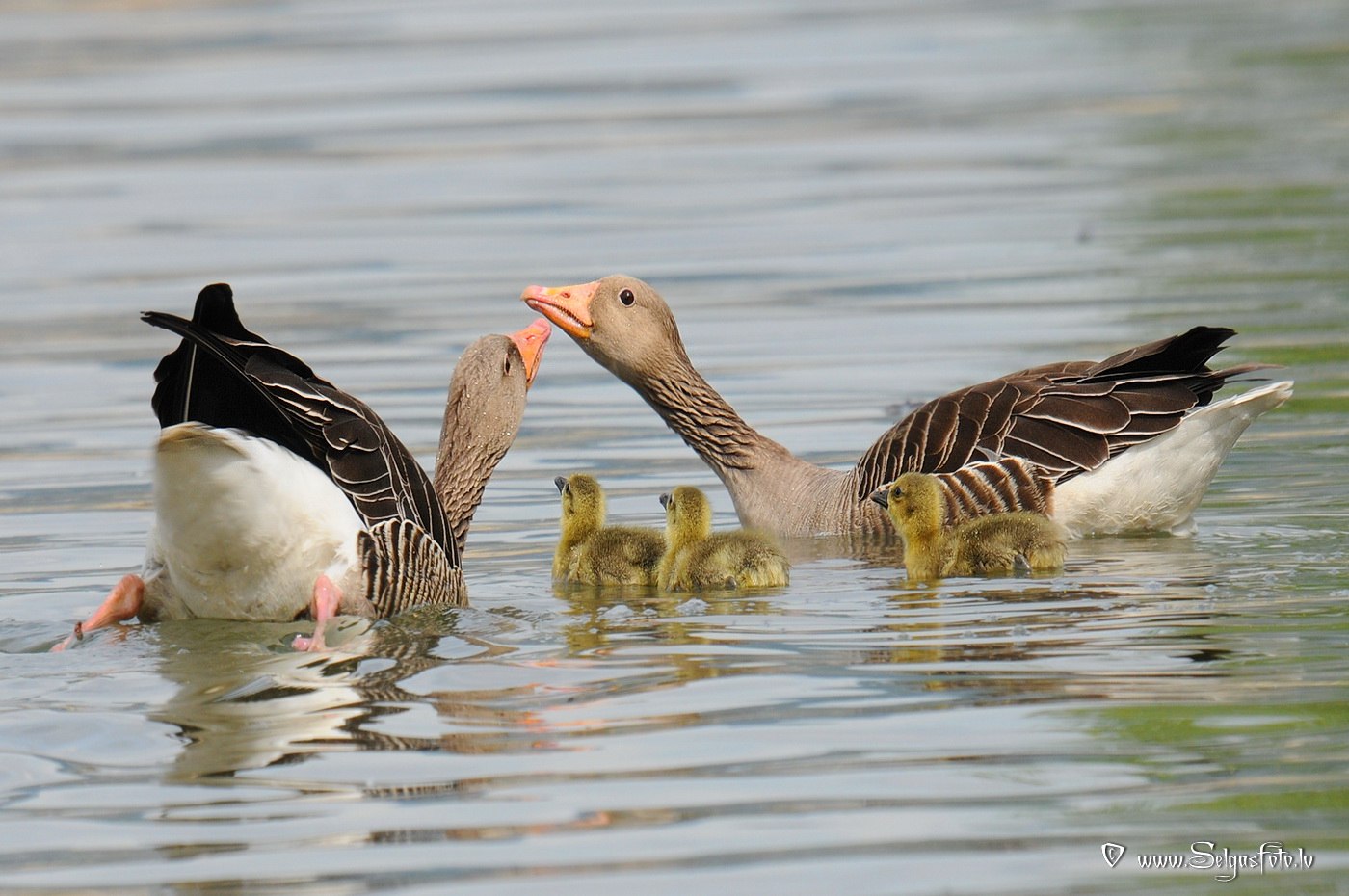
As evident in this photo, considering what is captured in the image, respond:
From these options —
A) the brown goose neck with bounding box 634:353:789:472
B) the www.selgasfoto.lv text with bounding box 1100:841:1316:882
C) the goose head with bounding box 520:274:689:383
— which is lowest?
the www.selgasfoto.lv text with bounding box 1100:841:1316:882

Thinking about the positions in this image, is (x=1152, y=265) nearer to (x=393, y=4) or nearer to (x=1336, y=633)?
(x=1336, y=633)

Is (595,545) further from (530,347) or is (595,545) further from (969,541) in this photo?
(969,541)

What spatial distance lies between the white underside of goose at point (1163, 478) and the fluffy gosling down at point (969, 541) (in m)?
0.72

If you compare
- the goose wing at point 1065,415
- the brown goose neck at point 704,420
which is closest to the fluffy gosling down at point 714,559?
the goose wing at point 1065,415

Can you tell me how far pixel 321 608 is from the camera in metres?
9.02

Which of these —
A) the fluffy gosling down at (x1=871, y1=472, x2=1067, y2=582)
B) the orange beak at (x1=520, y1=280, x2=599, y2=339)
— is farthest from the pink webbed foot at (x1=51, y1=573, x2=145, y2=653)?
the fluffy gosling down at (x1=871, y1=472, x2=1067, y2=582)

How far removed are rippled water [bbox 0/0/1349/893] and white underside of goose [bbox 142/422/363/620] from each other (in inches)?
6.8

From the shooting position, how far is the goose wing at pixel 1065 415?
11.2 m

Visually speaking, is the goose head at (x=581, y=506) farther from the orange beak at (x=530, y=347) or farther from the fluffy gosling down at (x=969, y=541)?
the fluffy gosling down at (x=969, y=541)

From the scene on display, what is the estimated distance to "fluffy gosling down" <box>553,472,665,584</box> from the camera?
34.4 ft

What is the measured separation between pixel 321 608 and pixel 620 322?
392cm

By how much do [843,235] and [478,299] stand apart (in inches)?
174

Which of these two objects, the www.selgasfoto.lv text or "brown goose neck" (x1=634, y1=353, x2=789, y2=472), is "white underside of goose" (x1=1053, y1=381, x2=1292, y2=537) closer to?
"brown goose neck" (x1=634, y1=353, x2=789, y2=472)

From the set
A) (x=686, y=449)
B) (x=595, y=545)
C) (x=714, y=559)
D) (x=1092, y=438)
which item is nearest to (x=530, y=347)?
(x=595, y=545)
